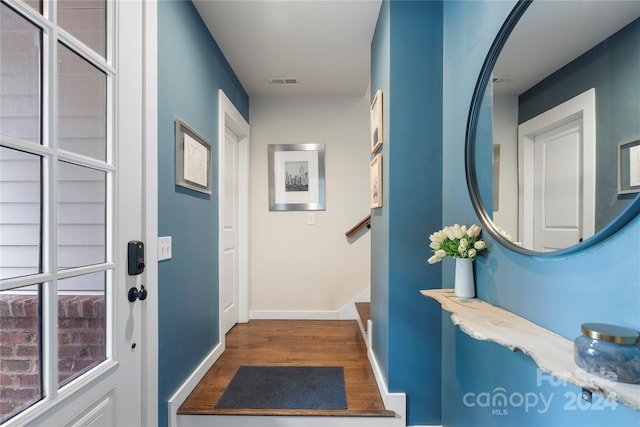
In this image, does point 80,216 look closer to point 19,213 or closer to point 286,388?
point 19,213

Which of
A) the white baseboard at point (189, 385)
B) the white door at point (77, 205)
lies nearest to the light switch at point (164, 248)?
the white door at point (77, 205)

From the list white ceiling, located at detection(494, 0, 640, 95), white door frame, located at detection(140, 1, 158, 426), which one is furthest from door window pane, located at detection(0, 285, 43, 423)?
white ceiling, located at detection(494, 0, 640, 95)


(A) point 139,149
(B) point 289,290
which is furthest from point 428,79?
(B) point 289,290

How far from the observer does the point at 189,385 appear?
169 centimetres

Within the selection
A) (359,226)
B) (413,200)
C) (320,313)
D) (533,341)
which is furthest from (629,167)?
(320,313)

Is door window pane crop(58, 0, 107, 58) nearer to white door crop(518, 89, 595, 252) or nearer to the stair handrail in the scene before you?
white door crop(518, 89, 595, 252)

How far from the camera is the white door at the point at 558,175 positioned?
706 millimetres

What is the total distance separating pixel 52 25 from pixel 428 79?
1537 mm

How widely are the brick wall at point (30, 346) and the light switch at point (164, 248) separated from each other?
1.39 ft

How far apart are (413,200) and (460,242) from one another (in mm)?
434

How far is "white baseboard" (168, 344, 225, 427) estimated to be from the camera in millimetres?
1501

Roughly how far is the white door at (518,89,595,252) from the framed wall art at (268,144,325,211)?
2254mm

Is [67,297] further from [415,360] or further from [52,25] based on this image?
[415,360]

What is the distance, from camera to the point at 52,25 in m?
0.84
